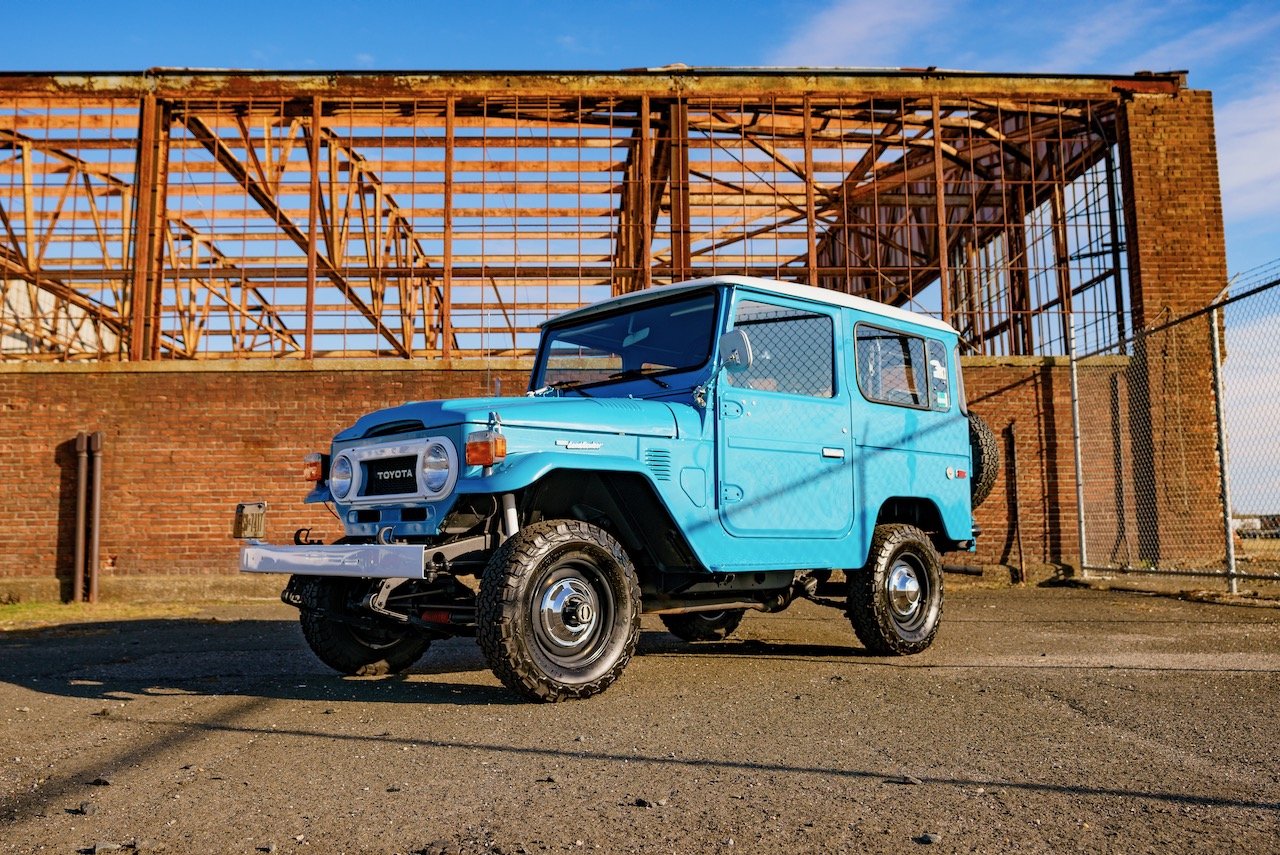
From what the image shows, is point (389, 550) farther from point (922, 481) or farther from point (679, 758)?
point (922, 481)

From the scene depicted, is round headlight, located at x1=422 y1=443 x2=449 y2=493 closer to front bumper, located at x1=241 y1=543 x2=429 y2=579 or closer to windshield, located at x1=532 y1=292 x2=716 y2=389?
front bumper, located at x1=241 y1=543 x2=429 y2=579

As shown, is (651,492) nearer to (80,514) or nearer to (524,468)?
(524,468)

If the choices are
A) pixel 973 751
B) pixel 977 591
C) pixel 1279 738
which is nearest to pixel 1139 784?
pixel 973 751

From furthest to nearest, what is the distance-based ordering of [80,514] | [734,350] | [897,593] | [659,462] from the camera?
[80,514] < [897,593] < [734,350] < [659,462]

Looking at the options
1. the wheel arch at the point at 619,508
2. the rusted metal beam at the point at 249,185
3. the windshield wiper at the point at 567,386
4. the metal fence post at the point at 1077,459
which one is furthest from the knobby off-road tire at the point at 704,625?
the rusted metal beam at the point at 249,185

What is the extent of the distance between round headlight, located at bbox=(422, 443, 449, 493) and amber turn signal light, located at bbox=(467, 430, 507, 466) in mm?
239

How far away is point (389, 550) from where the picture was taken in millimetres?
4859

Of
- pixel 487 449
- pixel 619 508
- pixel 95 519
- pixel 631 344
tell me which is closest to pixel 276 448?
pixel 95 519

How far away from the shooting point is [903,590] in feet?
22.9

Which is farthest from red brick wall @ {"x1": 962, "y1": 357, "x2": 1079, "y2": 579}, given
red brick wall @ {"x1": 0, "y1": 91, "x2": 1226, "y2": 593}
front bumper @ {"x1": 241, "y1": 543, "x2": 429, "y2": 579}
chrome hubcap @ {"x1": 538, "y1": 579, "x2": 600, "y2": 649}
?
front bumper @ {"x1": 241, "y1": 543, "x2": 429, "y2": 579}

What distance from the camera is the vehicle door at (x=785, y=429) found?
6.04 m

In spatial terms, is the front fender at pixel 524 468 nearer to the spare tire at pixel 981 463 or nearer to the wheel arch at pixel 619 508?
the wheel arch at pixel 619 508

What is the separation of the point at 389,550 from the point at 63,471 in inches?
357

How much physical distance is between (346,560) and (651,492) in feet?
5.20
